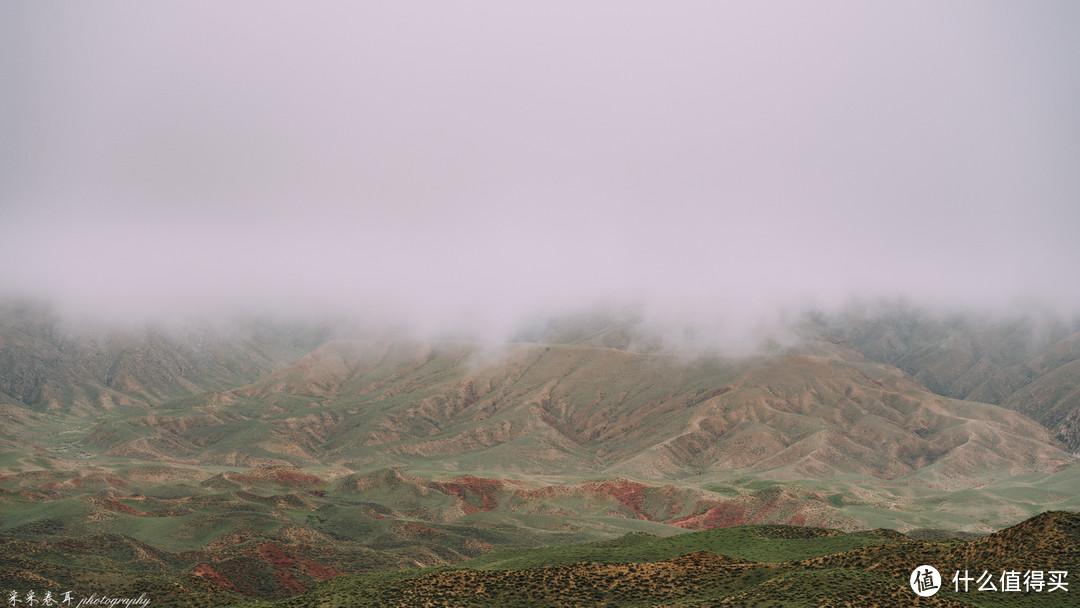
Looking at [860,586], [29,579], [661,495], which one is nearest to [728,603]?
[860,586]

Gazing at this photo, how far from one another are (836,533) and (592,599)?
33.8 m

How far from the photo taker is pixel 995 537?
52531mm

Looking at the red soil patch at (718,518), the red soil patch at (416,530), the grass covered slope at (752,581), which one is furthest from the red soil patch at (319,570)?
the red soil patch at (718,518)

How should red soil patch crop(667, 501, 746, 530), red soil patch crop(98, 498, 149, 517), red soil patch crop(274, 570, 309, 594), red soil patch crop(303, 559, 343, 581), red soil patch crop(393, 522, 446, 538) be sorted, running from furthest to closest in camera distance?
red soil patch crop(667, 501, 746, 530) < red soil patch crop(393, 522, 446, 538) < red soil patch crop(98, 498, 149, 517) < red soil patch crop(303, 559, 343, 581) < red soil patch crop(274, 570, 309, 594)

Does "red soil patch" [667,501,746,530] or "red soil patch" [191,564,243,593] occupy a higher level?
"red soil patch" [191,564,243,593]

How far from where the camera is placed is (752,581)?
54.9 metres

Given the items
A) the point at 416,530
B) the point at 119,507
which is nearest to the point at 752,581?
the point at 416,530

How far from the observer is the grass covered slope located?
1797 inches

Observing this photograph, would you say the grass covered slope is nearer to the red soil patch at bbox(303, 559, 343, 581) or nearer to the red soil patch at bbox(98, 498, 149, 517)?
the red soil patch at bbox(303, 559, 343, 581)

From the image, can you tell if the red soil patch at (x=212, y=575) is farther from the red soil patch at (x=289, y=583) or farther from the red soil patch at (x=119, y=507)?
the red soil patch at (x=119, y=507)

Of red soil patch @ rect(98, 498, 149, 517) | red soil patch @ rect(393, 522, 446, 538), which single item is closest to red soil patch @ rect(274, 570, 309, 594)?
red soil patch @ rect(393, 522, 446, 538)

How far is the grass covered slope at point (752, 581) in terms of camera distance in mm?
45656

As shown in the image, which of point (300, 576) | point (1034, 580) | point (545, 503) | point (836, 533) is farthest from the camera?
point (545, 503)

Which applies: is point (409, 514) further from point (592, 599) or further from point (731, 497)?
point (592, 599)
